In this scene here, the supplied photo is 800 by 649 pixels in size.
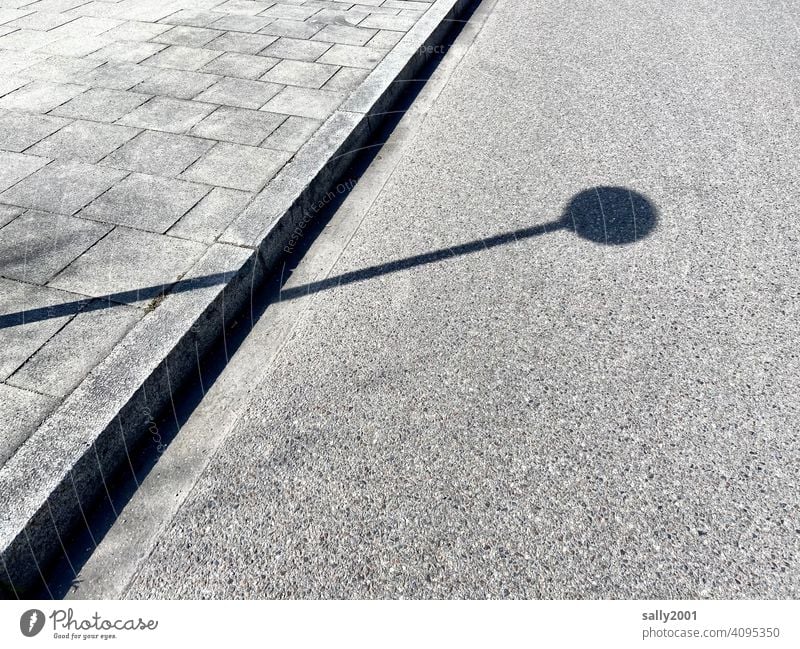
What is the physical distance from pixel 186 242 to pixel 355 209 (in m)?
1.23

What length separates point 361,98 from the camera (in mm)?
5742

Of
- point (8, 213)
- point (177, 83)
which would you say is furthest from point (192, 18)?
point (8, 213)

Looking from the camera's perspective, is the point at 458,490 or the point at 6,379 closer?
the point at 458,490

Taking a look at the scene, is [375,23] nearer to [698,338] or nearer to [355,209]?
[355,209]

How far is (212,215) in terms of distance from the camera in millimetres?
4324

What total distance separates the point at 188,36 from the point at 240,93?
1.71 m

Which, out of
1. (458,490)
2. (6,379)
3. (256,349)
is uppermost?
(6,379)

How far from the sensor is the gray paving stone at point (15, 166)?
4.66 m

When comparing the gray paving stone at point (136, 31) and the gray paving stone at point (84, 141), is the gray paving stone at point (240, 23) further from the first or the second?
the gray paving stone at point (84, 141)

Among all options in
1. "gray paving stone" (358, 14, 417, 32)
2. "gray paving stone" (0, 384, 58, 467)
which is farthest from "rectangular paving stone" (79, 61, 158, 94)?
"gray paving stone" (0, 384, 58, 467)

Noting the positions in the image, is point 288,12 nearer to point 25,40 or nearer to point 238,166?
point 25,40

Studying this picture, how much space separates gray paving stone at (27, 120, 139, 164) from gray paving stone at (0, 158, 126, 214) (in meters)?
0.13

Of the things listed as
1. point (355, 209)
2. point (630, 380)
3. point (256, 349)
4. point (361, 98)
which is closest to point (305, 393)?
point (256, 349)

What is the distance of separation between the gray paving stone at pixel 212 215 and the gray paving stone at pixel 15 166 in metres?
1.28
